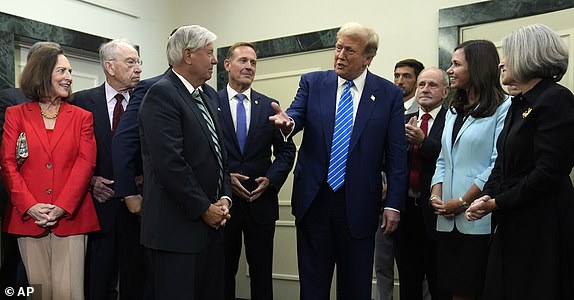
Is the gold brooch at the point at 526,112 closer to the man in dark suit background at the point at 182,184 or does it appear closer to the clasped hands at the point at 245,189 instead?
the man in dark suit background at the point at 182,184

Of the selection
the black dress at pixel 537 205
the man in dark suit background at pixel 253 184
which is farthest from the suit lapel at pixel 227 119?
the black dress at pixel 537 205

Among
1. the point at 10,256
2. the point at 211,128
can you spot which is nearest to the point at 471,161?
the point at 211,128

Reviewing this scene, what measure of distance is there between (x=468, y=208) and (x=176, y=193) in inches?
45.7

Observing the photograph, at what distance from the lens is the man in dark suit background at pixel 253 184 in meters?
3.14

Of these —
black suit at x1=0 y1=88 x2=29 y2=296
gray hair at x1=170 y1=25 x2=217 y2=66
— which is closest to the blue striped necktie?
gray hair at x1=170 y1=25 x2=217 y2=66

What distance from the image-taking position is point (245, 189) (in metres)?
3.08

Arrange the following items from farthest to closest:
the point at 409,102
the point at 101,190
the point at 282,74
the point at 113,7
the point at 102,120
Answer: the point at 282,74 → the point at 113,7 → the point at 409,102 → the point at 102,120 → the point at 101,190

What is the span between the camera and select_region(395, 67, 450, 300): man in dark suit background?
2975 millimetres

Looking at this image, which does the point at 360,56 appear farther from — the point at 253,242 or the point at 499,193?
the point at 253,242

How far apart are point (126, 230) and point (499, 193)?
5.84ft

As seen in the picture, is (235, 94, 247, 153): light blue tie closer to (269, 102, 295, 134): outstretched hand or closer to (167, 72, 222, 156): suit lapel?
(269, 102, 295, 134): outstretched hand

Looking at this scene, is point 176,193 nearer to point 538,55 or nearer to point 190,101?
point 190,101

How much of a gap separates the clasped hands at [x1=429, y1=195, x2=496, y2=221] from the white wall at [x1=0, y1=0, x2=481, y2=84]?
1.61 m

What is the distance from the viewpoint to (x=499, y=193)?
85.3 inches
